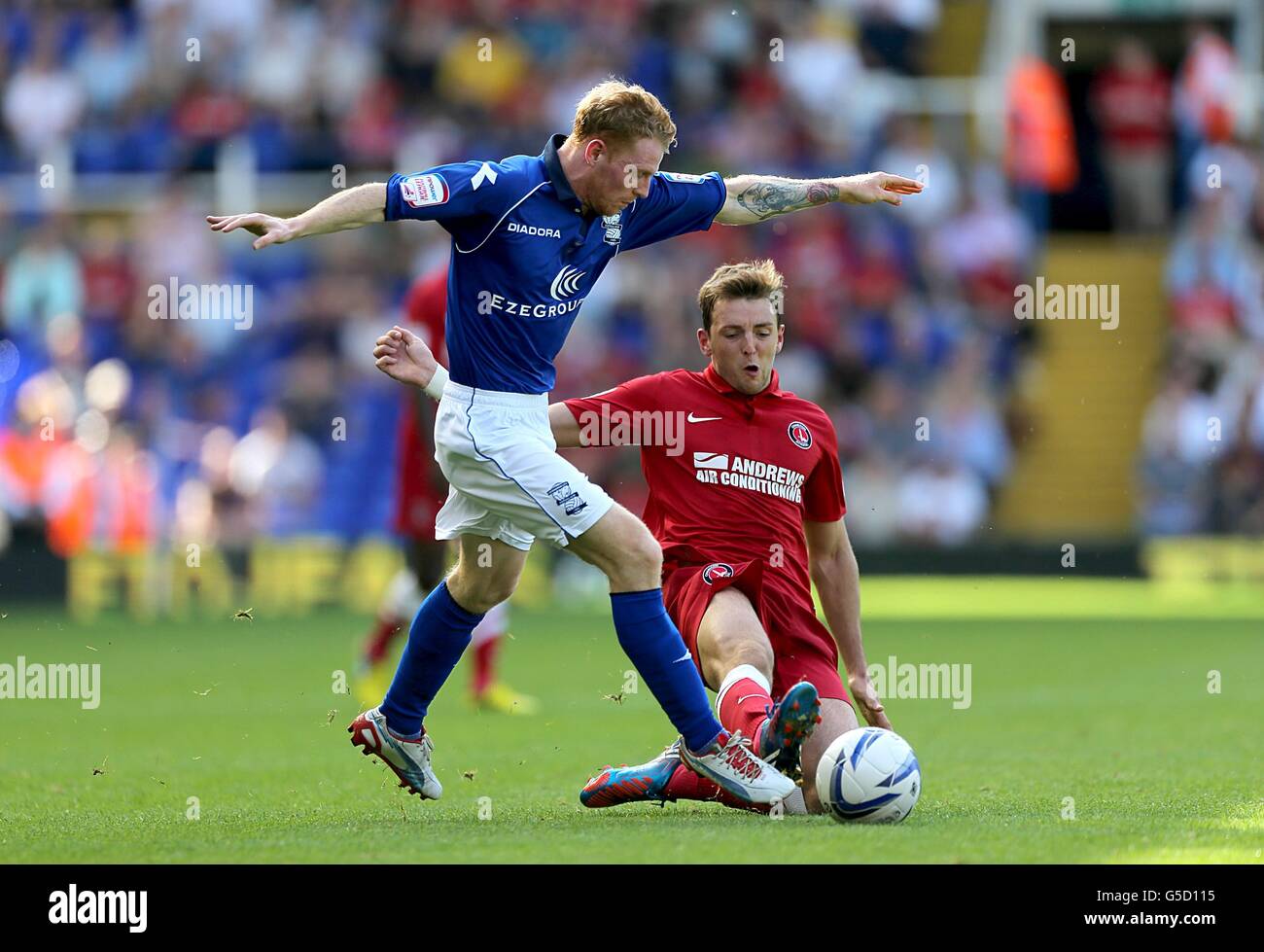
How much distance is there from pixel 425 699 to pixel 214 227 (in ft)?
6.41

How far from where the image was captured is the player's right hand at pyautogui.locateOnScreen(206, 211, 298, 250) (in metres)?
5.85

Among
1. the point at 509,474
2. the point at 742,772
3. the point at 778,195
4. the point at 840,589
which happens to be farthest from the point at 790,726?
the point at 778,195

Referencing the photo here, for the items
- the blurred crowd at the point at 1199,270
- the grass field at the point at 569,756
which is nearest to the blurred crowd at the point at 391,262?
the blurred crowd at the point at 1199,270

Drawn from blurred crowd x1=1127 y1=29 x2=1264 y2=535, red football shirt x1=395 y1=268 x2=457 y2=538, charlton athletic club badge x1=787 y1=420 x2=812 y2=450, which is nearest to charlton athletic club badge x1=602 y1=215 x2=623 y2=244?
charlton athletic club badge x1=787 y1=420 x2=812 y2=450

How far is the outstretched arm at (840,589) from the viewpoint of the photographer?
7055 mm

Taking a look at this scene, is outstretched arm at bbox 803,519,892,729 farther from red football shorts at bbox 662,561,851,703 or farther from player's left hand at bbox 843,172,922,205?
player's left hand at bbox 843,172,922,205

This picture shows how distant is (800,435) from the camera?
729cm

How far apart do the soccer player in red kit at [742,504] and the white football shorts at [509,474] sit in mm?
353

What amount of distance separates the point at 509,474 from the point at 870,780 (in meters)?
1.53

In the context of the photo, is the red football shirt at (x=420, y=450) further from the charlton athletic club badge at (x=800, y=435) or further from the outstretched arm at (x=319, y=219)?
the outstretched arm at (x=319, y=219)

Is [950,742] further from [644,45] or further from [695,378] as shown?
[644,45]

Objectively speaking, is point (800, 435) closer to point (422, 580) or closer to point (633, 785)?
point (633, 785)

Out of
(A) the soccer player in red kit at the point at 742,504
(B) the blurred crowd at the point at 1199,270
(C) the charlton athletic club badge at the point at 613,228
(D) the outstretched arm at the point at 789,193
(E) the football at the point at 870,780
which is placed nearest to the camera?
(E) the football at the point at 870,780
